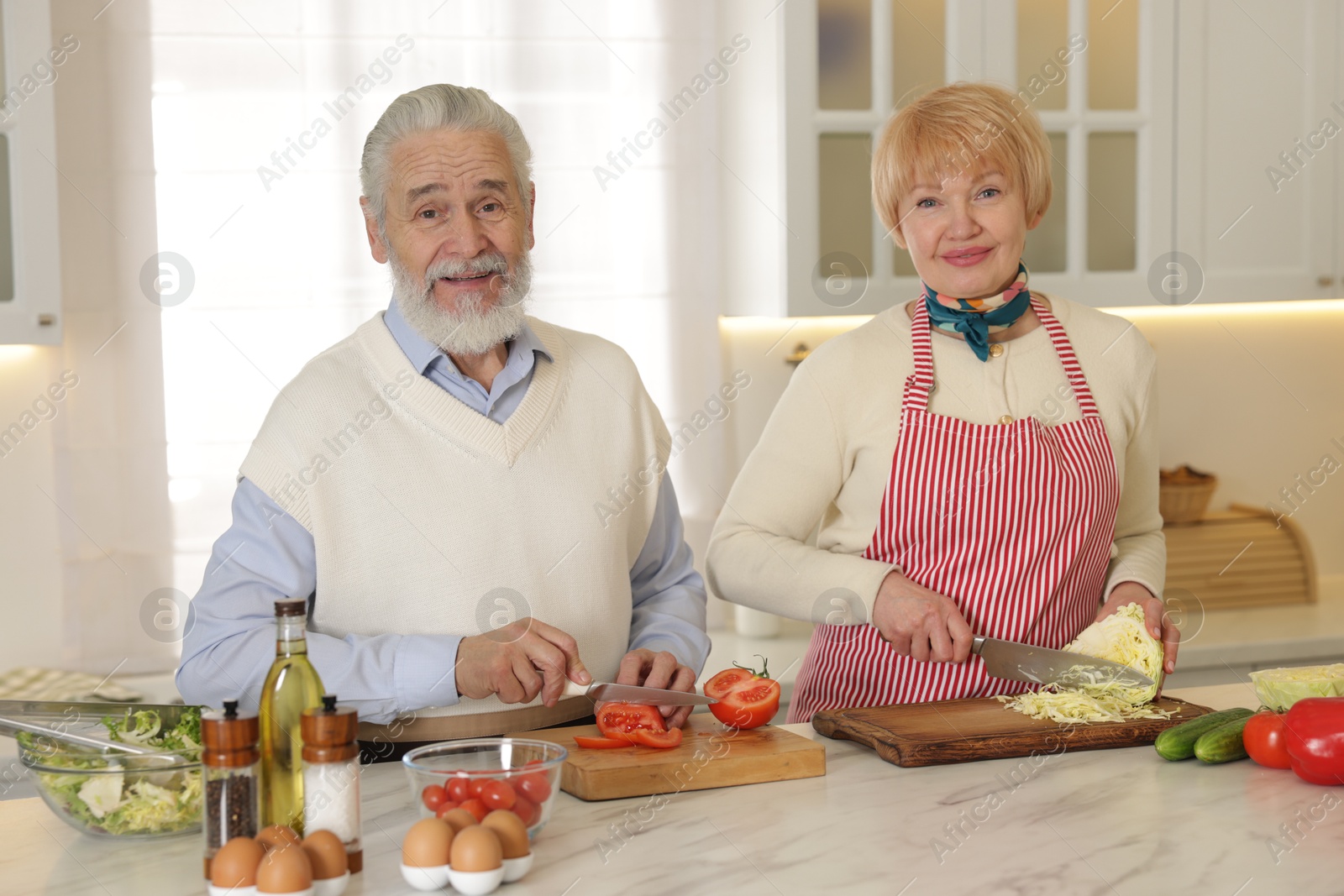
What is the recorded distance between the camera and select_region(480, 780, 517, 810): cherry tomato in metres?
1.11

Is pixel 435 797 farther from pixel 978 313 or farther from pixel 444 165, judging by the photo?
pixel 978 313

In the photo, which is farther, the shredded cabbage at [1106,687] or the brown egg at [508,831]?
the shredded cabbage at [1106,687]

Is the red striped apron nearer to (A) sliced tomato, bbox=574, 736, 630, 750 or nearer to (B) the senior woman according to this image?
(B) the senior woman

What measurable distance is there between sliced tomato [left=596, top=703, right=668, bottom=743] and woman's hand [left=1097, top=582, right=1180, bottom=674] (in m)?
0.66

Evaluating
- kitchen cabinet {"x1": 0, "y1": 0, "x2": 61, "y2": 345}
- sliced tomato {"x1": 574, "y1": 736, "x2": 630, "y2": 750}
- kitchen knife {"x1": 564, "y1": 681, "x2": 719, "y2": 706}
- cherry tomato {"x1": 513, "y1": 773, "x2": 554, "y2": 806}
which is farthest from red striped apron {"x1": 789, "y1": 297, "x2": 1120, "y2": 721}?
kitchen cabinet {"x1": 0, "y1": 0, "x2": 61, "y2": 345}

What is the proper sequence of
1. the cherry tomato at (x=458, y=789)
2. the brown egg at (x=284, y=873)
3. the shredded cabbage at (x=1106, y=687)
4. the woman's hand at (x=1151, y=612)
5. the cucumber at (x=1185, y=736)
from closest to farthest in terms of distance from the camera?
the brown egg at (x=284, y=873), the cherry tomato at (x=458, y=789), the cucumber at (x=1185, y=736), the shredded cabbage at (x=1106, y=687), the woman's hand at (x=1151, y=612)

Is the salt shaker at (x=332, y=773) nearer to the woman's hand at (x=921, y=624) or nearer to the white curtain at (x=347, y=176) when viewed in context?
the woman's hand at (x=921, y=624)

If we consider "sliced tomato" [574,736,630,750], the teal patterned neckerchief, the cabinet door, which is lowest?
"sliced tomato" [574,736,630,750]

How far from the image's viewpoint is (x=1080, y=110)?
10.2ft

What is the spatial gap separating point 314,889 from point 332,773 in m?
0.09

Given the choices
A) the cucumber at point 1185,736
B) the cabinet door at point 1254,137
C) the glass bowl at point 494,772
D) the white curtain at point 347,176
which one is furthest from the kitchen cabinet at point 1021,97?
the glass bowl at point 494,772

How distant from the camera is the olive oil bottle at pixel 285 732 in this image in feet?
3.52

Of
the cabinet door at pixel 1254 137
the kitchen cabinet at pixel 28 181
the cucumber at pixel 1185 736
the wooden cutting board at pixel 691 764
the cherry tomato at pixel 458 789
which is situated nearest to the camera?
the cherry tomato at pixel 458 789

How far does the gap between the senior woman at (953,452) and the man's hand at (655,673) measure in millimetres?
265
